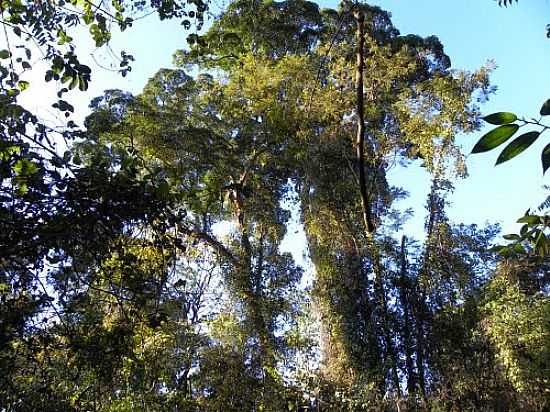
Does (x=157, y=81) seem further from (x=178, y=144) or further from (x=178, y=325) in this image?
(x=178, y=325)

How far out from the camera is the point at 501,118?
0.47 meters

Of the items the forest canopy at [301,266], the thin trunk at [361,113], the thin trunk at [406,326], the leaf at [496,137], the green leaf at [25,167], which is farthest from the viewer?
the thin trunk at [406,326]

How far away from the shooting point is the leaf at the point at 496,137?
18.2 inches

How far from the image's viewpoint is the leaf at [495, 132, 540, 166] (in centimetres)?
47

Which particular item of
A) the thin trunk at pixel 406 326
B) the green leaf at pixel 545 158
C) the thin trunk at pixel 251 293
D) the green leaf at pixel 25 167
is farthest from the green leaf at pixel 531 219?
the thin trunk at pixel 251 293

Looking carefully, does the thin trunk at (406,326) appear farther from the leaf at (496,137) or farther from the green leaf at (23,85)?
the leaf at (496,137)

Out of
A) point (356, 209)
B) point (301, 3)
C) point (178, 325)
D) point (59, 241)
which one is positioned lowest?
point (59, 241)

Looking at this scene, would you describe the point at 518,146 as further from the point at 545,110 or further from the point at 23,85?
the point at 23,85

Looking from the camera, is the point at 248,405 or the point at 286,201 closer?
the point at 248,405

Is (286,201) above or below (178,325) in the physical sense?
above

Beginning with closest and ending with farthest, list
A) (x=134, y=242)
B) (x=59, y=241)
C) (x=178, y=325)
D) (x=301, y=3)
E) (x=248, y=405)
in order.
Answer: (x=59, y=241), (x=134, y=242), (x=248, y=405), (x=178, y=325), (x=301, y=3)

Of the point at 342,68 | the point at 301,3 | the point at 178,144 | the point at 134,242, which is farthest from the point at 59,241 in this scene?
the point at 301,3

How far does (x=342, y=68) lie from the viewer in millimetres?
7863

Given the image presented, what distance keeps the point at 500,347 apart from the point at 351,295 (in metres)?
1.91
